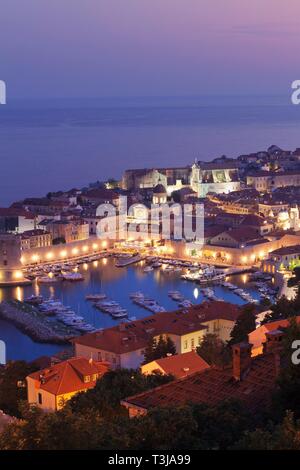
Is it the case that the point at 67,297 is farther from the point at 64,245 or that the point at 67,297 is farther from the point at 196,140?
the point at 196,140

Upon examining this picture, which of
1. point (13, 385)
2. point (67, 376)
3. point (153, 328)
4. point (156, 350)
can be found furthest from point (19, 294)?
point (67, 376)

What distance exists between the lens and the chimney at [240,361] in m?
3.06

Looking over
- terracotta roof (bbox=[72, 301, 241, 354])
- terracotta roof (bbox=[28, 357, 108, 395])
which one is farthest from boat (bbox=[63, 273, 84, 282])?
terracotta roof (bbox=[28, 357, 108, 395])

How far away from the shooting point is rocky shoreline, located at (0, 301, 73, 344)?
6.82 metres

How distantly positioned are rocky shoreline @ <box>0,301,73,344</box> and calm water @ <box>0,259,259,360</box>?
81mm

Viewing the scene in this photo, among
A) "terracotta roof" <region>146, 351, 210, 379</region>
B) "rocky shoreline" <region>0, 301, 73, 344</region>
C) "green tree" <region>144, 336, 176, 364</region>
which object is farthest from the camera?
"rocky shoreline" <region>0, 301, 73, 344</region>

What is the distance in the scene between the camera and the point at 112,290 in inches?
355

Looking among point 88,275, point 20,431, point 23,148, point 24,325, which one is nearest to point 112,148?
point 23,148

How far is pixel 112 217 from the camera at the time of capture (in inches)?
495

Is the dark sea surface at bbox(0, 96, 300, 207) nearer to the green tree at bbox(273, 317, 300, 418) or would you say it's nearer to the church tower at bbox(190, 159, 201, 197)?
the church tower at bbox(190, 159, 201, 197)

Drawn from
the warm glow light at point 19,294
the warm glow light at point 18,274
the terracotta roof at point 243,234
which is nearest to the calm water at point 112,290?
the warm glow light at point 19,294

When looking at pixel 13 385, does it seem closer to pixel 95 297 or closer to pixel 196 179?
pixel 95 297

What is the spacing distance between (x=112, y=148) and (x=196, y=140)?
169 inches

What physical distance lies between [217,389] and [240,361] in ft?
0.43
